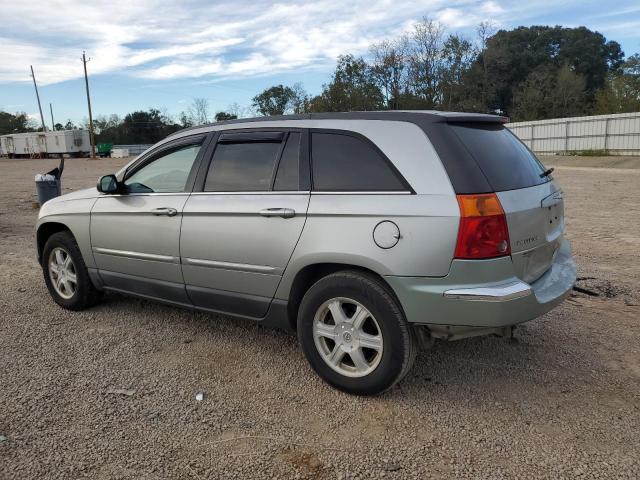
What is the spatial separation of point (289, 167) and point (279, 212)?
0.35 metres

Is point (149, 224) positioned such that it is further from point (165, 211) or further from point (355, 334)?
point (355, 334)

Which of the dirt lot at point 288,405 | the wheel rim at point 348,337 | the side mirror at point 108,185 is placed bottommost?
the dirt lot at point 288,405

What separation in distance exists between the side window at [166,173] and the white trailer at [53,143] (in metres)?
58.1

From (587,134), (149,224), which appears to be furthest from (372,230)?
(587,134)

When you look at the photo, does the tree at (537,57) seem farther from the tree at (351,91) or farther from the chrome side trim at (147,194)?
the chrome side trim at (147,194)

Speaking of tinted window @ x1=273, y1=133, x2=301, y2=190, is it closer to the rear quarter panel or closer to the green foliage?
the rear quarter panel

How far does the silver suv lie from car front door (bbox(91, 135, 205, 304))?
0.05 ft

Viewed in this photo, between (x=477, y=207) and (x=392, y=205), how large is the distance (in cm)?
47

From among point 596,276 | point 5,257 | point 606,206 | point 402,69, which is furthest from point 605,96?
point 5,257

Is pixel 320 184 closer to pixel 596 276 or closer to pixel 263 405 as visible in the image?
pixel 263 405

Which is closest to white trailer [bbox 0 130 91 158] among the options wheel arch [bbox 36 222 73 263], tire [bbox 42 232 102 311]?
wheel arch [bbox 36 222 73 263]

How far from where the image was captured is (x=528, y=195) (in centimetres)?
321

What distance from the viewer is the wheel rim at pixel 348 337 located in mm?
3199

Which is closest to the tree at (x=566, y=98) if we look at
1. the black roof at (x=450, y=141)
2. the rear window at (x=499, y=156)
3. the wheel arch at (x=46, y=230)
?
the rear window at (x=499, y=156)
